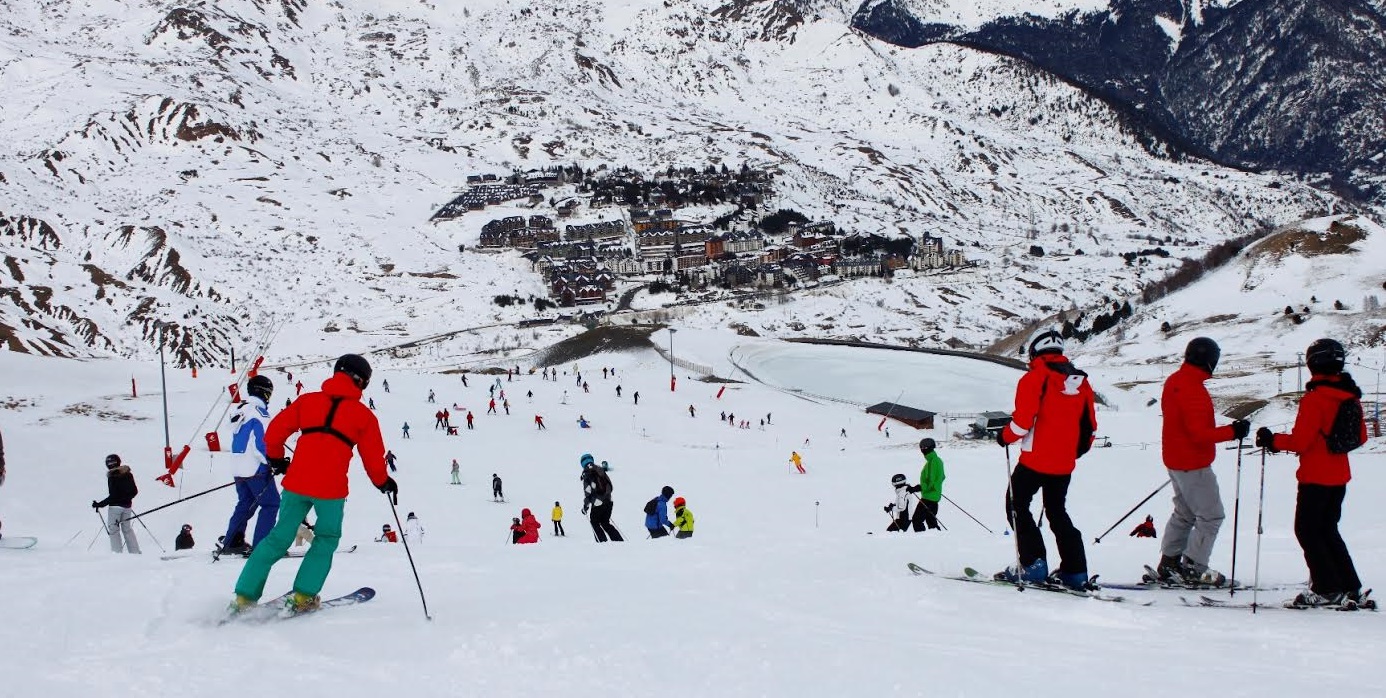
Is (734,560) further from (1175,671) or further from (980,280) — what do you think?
(980,280)

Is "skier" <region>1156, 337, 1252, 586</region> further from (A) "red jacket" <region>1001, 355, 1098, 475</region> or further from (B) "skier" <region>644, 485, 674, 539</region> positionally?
(B) "skier" <region>644, 485, 674, 539</region>

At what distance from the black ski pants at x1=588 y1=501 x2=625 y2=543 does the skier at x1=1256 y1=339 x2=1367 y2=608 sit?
6941mm

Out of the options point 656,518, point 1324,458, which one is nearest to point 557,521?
point 656,518

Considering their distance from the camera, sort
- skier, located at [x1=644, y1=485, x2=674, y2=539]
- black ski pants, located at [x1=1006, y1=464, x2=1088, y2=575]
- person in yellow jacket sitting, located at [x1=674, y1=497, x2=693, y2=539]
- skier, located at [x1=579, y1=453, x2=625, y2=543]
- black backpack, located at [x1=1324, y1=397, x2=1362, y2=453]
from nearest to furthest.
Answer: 1. black backpack, located at [x1=1324, y1=397, x2=1362, y2=453]
2. black ski pants, located at [x1=1006, y1=464, x2=1088, y2=575]
3. skier, located at [x1=579, y1=453, x2=625, y2=543]
4. person in yellow jacket sitting, located at [x1=674, y1=497, x2=693, y2=539]
5. skier, located at [x1=644, y1=485, x2=674, y2=539]

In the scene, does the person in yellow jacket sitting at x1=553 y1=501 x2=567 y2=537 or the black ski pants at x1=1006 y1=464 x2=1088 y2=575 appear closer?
the black ski pants at x1=1006 y1=464 x2=1088 y2=575

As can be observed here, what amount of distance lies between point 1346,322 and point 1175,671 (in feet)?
200

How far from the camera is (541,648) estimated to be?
187 inches

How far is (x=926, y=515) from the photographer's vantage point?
1084 cm

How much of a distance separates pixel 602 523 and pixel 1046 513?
20.1 feet

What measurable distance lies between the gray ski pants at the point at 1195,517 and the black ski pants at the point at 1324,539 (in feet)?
1.55

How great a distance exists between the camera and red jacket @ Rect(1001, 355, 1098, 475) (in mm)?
5598

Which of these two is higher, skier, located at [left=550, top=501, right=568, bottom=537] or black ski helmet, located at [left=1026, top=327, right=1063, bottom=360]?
black ski helmet, located at [left=1026, top=327, right=1063, bottom=360]

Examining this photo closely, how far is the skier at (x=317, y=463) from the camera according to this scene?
5.10 metres

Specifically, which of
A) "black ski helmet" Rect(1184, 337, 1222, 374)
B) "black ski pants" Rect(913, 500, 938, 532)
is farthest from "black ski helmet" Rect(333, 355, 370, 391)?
"black ski pants" Rect(913, 500, 938, 532)
